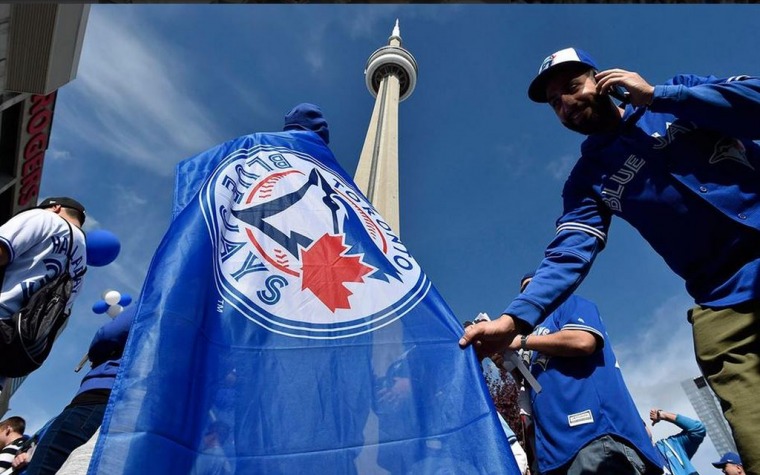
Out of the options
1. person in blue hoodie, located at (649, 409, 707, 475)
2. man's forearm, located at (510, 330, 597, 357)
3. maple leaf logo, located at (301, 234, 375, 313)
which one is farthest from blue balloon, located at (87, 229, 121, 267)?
Result: person in blue hoodie, located at (649, 409, 707, 475)

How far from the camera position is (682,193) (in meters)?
2.05

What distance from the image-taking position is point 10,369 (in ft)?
8.63

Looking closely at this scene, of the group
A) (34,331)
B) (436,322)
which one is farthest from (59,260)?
(436,322)

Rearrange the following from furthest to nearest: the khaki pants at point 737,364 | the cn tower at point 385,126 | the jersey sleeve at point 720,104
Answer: the cn tower at point 385,126
the jersey sleeve at point 720,104
the khaki pants at point 737,364

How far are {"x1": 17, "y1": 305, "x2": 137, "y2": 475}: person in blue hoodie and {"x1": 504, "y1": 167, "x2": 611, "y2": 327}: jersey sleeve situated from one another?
1935mm

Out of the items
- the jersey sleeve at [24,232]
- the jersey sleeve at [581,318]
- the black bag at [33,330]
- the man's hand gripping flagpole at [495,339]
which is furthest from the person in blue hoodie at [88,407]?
the jersey sleeve at [581,318]

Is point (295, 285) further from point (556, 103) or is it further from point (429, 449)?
point (556, 103)

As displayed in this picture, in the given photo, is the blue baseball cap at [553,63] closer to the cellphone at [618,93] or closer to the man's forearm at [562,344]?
the cellphone at [618,93]

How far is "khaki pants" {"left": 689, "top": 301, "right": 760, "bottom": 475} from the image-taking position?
1.72 metres

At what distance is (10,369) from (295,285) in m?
→ 1.41

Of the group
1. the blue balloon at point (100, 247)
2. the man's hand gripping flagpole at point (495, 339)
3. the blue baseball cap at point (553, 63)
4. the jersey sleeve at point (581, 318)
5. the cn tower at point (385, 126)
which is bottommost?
the man's hand gripping flagpole at point (495, 339)

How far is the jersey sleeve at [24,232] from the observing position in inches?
104

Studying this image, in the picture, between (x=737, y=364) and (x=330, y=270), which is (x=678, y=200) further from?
(x=330, y=270)

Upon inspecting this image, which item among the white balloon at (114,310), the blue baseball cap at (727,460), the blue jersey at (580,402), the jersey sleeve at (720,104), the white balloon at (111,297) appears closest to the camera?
the jersey sleeve at (720,104)
